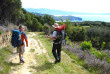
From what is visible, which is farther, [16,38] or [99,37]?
[99,37]

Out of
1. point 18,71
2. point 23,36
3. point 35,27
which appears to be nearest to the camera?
point 18,71

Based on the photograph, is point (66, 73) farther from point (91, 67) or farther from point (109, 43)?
point (109, 43)

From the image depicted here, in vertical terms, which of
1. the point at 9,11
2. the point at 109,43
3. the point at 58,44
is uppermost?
the point at 9,11

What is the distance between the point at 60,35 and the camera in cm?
564

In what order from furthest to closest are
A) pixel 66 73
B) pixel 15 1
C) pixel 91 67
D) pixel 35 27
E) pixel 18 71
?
1. pixel 35 27
2. pixel 15 1
3. pixel 91 67
4. pixel 66 73
5. pixel 18 71

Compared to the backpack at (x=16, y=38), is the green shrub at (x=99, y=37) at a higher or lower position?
lower

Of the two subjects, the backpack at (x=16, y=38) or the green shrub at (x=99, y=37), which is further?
the green shrub at (x=99, y=37)

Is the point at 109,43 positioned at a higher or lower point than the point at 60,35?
lower

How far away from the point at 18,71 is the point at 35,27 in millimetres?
48278

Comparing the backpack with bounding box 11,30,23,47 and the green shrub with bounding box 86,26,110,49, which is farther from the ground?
the backpack with bounding box 11,30,23,47

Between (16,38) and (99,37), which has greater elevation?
(16,38)

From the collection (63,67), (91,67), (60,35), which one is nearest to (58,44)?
(60,35)

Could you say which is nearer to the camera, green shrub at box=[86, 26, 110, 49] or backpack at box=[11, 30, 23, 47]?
backpack at box=[11, 30, 23, 47]

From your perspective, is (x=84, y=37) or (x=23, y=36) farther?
(x=84, y=37)
